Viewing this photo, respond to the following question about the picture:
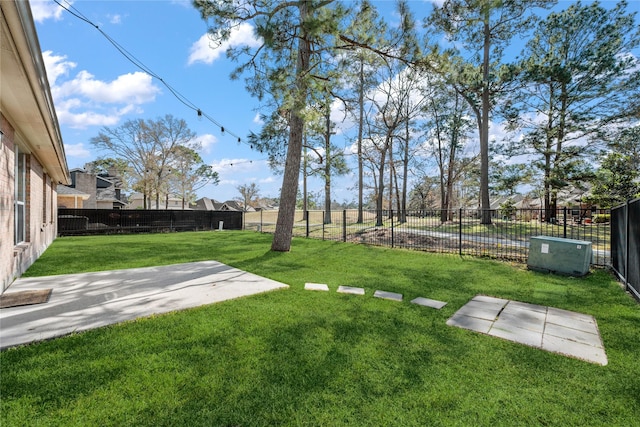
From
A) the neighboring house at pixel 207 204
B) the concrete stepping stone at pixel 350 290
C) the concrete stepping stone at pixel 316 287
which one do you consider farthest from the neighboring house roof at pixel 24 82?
the neighboring house at pixel 207 204

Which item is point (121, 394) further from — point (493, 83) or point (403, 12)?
point (493, 83)

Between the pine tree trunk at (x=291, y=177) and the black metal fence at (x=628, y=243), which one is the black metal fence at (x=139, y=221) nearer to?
the pine tree trunk at (x=291, y=177)

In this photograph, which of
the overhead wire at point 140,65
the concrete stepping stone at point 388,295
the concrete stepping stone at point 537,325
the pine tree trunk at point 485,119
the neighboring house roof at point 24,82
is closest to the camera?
the neighboring house roof at point 24,82

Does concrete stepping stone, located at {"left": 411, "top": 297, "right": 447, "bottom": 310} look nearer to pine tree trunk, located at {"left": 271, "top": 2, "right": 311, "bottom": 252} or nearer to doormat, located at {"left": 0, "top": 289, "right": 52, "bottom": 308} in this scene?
pine tree trunk, located at {"left": 271, "top": 2, "right": 311, "bottom": 252}

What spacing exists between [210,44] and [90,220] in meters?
10.7

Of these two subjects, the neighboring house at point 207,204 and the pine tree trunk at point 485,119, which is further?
the neighboring house at point 207,204

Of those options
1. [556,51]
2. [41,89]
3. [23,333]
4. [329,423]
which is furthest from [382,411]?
[556,51]

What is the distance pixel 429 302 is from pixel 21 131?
6.60 m

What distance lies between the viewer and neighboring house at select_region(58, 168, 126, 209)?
2036cm

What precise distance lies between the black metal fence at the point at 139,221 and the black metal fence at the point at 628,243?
14.7m

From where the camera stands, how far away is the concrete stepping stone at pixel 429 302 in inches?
128

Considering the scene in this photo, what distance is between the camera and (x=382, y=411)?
1.54 metres

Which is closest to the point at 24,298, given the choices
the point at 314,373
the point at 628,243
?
the point at 314,373

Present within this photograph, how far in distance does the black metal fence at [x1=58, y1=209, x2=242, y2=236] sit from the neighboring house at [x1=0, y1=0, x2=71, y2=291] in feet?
20.9
